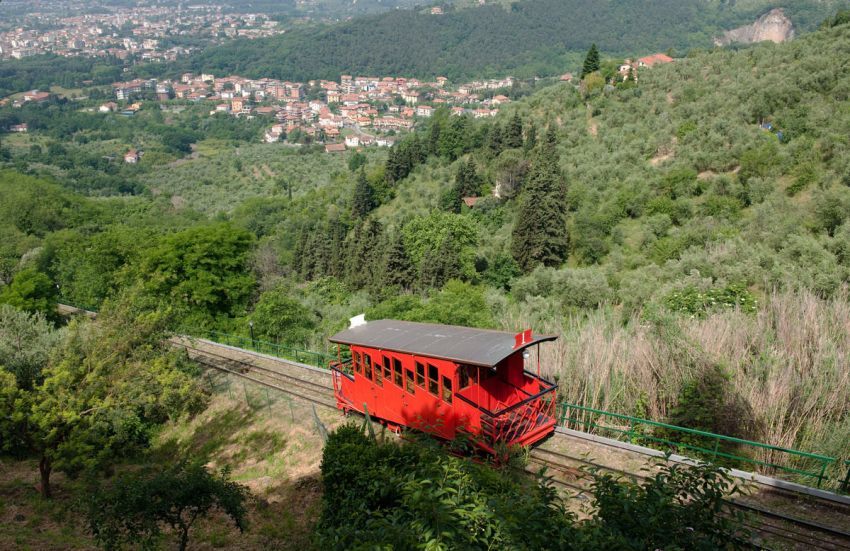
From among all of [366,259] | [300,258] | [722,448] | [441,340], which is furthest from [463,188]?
[722,448]

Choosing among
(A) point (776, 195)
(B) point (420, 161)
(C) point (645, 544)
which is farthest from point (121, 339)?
(B) point (420, 161)

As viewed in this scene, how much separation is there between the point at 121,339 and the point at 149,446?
3.55m

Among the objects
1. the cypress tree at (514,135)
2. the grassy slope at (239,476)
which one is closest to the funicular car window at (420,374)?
the grassy slope at (239,476)

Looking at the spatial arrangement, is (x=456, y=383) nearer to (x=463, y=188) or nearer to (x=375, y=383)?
(x=375, y=383)

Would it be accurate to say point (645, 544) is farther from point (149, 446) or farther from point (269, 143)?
point (269, 143)

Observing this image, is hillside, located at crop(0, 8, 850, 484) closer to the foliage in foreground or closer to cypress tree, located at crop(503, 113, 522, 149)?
cypress tree, located at crop(503, 113, 522, 149)

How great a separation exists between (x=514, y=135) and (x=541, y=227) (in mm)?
25665

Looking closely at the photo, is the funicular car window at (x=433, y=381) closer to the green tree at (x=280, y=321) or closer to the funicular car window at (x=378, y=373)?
the funicular car window at (x=378, y=373)

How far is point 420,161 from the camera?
77.9 meters

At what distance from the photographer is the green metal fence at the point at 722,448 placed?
10.2 m

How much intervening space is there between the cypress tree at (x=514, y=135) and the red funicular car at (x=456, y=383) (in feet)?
170

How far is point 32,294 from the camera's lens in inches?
1586

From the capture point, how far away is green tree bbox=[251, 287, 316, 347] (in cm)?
2816

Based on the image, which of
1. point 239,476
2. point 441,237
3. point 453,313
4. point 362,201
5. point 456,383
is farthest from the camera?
point 362,201
